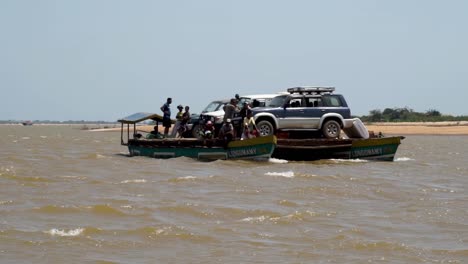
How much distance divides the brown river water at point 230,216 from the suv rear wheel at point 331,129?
3.42 metres

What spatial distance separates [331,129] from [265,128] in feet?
7.11

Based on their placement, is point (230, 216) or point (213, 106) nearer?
point (230, 216)

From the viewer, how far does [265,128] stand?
84.5 ft

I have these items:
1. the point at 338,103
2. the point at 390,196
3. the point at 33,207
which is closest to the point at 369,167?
the point at 338,103

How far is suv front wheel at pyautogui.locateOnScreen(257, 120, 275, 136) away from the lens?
25703mm

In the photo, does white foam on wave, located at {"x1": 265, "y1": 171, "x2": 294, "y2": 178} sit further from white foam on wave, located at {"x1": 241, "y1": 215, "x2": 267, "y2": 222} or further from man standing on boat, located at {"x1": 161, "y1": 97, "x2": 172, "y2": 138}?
white foam on wave, located at {"x1": 241, "y1": 215, "x2": 267, "y2": 222}

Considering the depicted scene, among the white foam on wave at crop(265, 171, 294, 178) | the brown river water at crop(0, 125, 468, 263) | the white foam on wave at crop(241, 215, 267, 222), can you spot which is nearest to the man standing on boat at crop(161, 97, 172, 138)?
the brown river water at crop(0, 125, 468, 263)

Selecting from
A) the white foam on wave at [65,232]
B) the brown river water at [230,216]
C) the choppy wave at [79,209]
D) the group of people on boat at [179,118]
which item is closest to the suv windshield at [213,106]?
the group of people on boat at [179,118]

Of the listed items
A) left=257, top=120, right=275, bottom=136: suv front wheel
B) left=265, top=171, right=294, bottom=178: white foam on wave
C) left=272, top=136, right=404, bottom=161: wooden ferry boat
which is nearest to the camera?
left=265, top=171, right=294, bottom=178: white foam on wave

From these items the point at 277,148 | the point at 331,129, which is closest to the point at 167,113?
the point at 277,148

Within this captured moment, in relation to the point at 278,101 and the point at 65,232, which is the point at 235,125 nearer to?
the point at 278,101

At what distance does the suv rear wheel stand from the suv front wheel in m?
1.71

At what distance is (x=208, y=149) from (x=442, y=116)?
88.4 metres

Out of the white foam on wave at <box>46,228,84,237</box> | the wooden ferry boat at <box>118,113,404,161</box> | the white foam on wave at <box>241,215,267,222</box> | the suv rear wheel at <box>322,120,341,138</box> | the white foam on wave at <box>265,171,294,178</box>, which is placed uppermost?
the suv rear wheel at <box>322,120,341,138</box>
